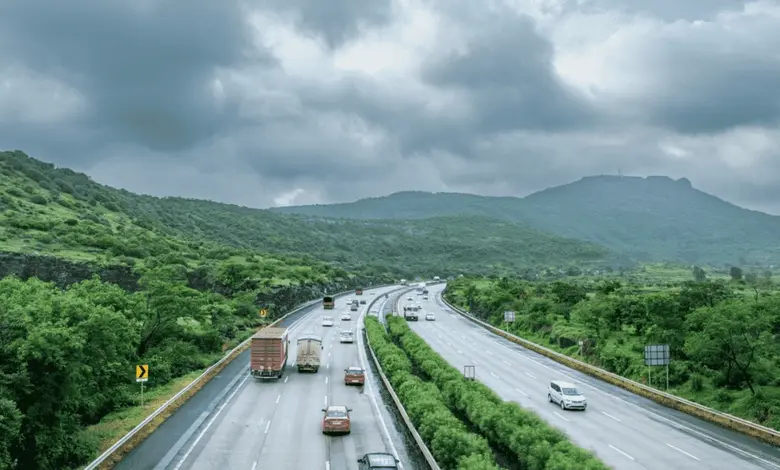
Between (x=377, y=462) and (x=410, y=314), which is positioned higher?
(x=410, y=314)

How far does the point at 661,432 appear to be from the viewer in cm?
3631

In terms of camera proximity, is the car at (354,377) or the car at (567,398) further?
the car at (354,377)

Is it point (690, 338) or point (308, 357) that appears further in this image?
point (308, 357)

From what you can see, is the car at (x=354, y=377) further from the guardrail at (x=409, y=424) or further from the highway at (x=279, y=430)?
the guardrail at (x=409, y=424)

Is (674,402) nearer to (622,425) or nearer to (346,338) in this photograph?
(622,425)

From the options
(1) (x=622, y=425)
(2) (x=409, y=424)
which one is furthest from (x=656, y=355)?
(2) (x=409, y=424)

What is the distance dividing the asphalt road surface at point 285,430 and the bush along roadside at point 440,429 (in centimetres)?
171

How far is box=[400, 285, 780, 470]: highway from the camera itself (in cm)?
3075

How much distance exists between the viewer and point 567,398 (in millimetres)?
41812

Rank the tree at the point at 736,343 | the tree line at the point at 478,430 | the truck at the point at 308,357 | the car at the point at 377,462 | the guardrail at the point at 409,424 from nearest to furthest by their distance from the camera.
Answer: the tree line at the point at 478,430 < the car at the point at 377,462 < the guardrail at the point at 409,424 < the tree at the point at 736,343 < the truck at the point at 308,357

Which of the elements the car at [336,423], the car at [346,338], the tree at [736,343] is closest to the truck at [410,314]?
the car at [346,338]

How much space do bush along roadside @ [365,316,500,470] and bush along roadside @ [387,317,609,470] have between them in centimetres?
119

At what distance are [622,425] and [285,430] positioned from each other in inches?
778

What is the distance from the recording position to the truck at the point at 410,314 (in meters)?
102
